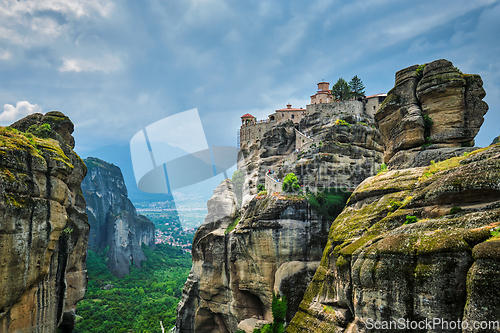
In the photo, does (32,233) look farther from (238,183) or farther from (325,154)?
(238,183)

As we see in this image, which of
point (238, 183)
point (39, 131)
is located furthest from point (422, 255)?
point (238, 183)

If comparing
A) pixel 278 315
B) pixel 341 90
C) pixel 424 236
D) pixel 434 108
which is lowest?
pixel 278 315

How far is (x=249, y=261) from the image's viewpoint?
35094 millimetres

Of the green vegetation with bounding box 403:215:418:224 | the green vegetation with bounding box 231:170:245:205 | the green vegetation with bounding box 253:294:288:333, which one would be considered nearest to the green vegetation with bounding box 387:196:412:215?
the green vegetation with bounding box 403:215:418:224

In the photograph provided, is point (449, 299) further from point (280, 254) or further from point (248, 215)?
point (248, 215)

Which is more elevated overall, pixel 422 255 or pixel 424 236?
pixel 424 236

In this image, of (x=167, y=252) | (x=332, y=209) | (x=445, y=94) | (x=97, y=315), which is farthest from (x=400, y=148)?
(x=167, y=252)

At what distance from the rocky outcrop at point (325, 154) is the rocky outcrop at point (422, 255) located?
17893 millimetres

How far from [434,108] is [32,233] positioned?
30839 mm

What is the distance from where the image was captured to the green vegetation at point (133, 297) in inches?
1962

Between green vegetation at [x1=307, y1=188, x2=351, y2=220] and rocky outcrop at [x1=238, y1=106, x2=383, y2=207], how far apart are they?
1.13 metres

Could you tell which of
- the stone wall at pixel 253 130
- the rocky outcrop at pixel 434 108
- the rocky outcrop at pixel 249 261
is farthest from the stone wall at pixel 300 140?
the rocky outcrop at pixel 434 108

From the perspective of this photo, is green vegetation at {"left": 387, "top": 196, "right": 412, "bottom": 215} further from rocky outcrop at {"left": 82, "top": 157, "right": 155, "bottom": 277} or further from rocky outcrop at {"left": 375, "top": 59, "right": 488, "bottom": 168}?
rocky outcrop at {"left": 82, "top": 157, "right": 155, "bottom": 277}

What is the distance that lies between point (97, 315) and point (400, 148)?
176 feet
